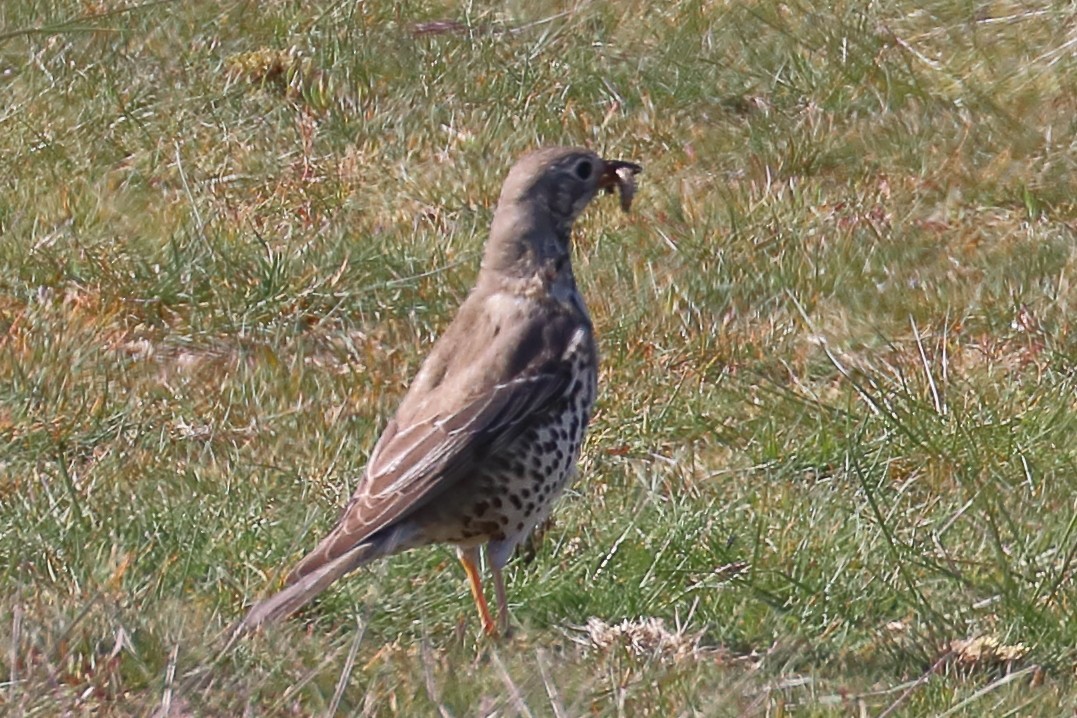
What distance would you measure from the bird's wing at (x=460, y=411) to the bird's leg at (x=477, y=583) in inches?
10.0

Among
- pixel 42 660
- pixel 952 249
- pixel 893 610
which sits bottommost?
pixel 952 249

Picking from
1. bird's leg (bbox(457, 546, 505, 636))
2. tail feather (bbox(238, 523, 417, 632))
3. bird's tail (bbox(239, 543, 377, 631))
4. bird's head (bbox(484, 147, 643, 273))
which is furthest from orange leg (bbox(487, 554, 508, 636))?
bird's head (bbox(484, 147, 643, 273))

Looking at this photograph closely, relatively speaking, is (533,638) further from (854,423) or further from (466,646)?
(854,423)

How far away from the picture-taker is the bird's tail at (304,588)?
16.0ft

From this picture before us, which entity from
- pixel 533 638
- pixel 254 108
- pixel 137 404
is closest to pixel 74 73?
pixel 254 108

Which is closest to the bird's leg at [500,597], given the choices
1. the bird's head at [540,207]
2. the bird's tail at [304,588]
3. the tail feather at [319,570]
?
the tail feather at [319,570]

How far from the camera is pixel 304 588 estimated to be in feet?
16.5

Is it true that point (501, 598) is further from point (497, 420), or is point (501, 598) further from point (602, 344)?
point (602, 344)

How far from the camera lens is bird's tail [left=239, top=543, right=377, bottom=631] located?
Result: 488cm

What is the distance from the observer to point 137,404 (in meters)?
6.87

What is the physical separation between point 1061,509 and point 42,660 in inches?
112

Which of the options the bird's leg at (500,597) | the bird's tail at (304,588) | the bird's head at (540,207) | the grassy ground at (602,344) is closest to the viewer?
the bird's tail at (304,588)

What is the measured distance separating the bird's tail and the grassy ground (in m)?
0.07

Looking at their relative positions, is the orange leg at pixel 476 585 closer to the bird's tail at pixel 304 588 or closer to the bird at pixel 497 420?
the bird at pixel 497 420
